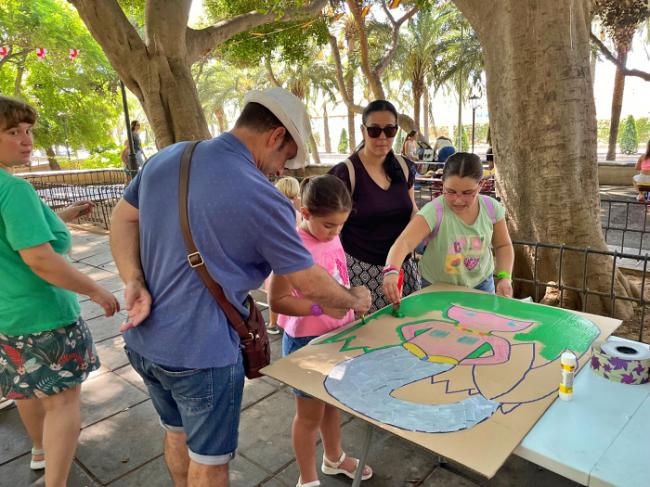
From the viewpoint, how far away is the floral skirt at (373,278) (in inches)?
106

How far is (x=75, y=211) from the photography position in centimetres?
255

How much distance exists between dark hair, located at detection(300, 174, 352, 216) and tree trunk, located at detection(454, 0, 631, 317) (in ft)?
8.61

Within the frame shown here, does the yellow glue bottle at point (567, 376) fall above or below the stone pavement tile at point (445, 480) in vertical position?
above

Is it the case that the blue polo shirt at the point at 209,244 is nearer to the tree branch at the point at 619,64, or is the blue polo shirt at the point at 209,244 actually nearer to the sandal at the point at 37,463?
the sandal at the point at 37,463

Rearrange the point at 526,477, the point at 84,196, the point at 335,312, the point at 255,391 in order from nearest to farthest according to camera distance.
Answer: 1. the point at 335,312
2. the point at 526,477
3. the point at 255,391
4. the point at 84,196

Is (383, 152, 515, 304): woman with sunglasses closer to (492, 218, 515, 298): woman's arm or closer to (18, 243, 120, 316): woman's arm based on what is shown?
(492, 218, 515, 298): woman's arm

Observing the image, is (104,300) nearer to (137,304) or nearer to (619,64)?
(137,304)

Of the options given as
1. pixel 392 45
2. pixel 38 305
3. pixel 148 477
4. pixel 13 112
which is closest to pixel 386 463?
pixel 148 477

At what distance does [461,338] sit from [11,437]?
267 cm

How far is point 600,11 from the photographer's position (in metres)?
11.9

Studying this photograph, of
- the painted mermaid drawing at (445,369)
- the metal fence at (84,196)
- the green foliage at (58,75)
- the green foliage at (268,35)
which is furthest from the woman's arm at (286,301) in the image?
the green foliage at (58,75)

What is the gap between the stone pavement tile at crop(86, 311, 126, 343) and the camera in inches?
161

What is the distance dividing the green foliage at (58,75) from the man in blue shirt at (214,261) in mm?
16001

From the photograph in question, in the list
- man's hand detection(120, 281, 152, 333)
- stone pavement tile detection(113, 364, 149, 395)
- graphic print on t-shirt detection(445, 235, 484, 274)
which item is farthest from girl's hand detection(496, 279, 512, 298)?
stone pavement tile detection(113, 364, 149, 395)
